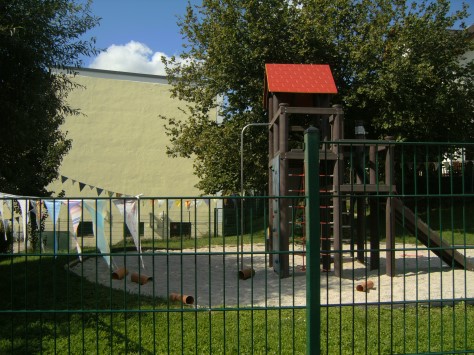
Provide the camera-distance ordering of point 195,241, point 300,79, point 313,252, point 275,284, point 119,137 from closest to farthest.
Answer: point 313,252
point 195,241
point 275,284
point 300,79
point 119,137

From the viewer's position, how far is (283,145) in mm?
9117

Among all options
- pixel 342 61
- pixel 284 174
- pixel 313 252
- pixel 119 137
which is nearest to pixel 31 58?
pixel 284 174

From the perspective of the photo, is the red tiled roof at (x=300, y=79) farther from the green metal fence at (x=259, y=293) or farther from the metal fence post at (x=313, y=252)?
the metal fence post at (x=313, y=252)

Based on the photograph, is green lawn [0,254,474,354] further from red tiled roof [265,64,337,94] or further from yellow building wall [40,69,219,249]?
yellow building wall [40,69,219,249]

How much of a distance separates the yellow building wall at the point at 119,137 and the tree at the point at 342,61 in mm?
4828

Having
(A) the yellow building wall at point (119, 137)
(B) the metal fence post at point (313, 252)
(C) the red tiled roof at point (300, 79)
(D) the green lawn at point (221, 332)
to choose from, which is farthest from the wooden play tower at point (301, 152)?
(A) the yellow building wall at point (119, 137)

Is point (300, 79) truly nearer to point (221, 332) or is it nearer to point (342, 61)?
point (221, 332)

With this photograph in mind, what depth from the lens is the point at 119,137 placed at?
872 inches

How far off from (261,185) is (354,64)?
209 inches

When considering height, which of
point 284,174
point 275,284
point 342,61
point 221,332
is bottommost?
point 275,284

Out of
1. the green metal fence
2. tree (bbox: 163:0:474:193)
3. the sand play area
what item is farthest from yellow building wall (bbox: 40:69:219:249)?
the green metal fence

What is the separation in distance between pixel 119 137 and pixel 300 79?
45.1 ft

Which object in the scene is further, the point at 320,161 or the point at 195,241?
the point at 320,161

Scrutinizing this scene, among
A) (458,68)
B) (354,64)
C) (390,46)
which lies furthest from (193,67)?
(458,68)
